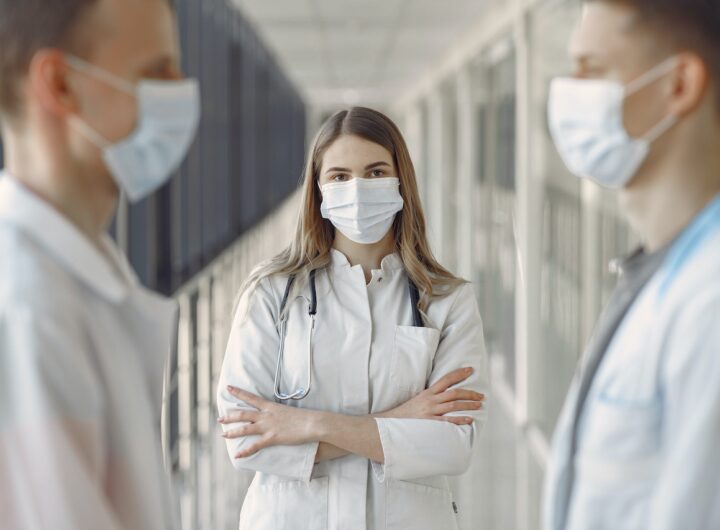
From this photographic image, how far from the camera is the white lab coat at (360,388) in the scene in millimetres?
1903

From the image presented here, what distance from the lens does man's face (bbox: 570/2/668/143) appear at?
123 centimetres

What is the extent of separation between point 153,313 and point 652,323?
0.69 meters

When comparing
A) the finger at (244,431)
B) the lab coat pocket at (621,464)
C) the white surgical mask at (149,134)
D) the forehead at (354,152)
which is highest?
the white surgical mask at (149,134)

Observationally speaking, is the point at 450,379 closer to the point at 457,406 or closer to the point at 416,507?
the point at 457,406

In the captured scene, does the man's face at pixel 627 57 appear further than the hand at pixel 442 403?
No

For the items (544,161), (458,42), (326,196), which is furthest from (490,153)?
(326,196)

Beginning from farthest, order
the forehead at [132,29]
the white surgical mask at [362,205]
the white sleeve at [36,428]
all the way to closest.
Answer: the white surgical mask at [362,205] < the forehead at [132,29] < the white sleeve at [36,428]

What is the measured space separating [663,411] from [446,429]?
0.79m

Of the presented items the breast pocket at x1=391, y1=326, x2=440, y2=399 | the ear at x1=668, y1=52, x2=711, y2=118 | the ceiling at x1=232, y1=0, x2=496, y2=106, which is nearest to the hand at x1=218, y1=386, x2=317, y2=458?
the breast pocket at x1=391, y1=326, x2=440, y2=399

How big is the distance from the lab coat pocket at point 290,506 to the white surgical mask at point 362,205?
1.82 ft

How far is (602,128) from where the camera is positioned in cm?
127

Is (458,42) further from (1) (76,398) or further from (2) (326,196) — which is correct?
(1) (76,398)

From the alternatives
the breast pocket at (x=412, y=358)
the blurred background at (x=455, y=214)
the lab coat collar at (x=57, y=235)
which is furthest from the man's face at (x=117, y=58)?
the blurred background at (x=455, y=214)

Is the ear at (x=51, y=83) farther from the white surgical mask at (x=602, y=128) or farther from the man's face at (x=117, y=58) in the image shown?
the white surgical mask at (x=602, y=128)
